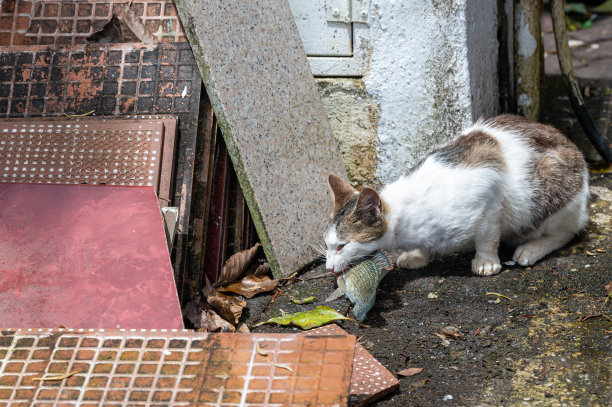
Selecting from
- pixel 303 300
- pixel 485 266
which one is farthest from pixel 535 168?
pixel 303 300

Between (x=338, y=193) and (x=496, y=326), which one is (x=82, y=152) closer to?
(x=338, y=193)

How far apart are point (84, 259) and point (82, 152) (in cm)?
69

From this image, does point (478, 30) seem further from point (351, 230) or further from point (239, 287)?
point (239, 287)

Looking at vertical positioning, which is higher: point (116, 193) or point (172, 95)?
point (172, 95)

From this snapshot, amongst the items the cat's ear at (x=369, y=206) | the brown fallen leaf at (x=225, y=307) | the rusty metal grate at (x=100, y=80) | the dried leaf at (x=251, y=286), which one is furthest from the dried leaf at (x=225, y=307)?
the rusty metal grate at (x=100, y=80)

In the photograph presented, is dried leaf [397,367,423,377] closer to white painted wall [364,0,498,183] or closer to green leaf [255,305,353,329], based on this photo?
green leaf [255,305,353,329]

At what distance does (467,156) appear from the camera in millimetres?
3652

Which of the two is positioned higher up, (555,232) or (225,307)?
(555,232)

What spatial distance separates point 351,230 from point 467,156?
0.76m

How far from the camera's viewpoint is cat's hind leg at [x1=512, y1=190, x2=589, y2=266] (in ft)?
12.5

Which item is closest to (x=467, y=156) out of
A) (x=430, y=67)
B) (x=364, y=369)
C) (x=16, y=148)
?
(x=430, y=67)

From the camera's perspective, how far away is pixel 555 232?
12.8ft

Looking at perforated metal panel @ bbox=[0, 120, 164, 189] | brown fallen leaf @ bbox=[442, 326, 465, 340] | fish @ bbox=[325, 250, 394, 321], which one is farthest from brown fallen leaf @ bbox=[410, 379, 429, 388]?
perforated metal panel @ bbox=[0, 120, 164, 189]

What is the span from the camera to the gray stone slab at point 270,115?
365 centimetres
